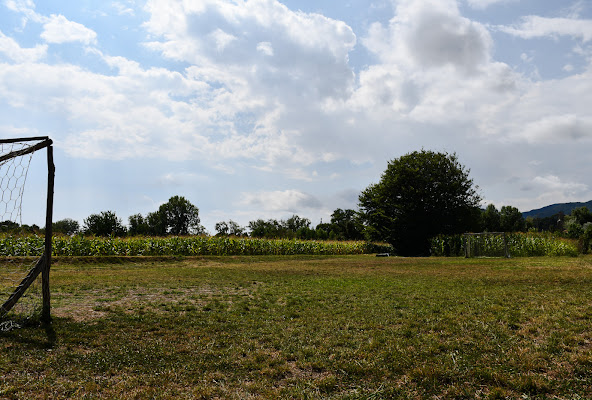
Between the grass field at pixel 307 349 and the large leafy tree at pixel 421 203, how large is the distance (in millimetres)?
33018

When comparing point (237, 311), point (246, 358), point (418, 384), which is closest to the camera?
point (418, 384)

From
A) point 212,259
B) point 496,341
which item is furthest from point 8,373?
point 212,259

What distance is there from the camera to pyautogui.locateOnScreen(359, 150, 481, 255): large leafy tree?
1640 inches

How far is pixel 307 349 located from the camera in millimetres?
5242

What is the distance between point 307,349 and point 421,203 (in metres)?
39.4

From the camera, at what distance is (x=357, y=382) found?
4.27m

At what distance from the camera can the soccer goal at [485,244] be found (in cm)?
2784

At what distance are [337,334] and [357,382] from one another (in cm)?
170

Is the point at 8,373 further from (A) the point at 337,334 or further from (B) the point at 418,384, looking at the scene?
(B) the point at 418,384

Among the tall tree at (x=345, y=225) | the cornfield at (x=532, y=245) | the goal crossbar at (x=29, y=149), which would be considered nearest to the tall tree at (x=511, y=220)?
the tall tree at (x=345, y=225)

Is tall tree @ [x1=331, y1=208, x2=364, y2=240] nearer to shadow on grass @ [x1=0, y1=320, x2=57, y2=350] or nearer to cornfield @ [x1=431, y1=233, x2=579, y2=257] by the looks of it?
cornfield @ [x1=431, y1=233, x2=579, y2=257]

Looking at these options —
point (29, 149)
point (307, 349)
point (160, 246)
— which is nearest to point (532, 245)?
point (307, 349)

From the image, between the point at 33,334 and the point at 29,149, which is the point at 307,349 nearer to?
the point at 33,334

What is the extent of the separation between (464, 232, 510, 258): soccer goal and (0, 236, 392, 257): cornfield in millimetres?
15365
